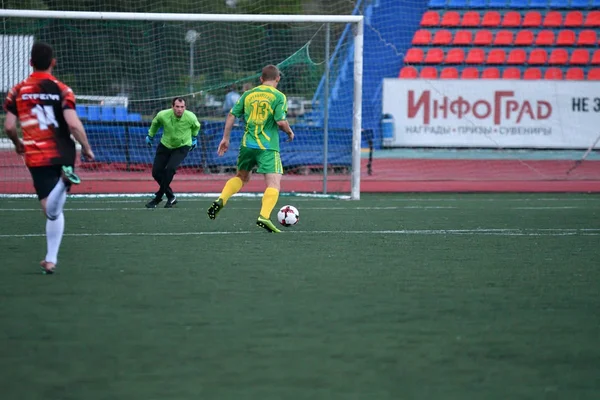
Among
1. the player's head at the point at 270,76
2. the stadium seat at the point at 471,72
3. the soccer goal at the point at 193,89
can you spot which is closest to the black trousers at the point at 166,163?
the soccer goal at the point at 193,89

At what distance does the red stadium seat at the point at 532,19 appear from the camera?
91.9 ft

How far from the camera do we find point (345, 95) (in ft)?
65.1

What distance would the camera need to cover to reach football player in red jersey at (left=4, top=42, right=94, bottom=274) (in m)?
7.12

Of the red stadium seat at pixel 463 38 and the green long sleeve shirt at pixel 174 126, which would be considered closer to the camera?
the green long sleeve shirt at pixel 174 126

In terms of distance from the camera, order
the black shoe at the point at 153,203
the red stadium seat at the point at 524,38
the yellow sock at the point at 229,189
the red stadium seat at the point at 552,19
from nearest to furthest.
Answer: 1. the yellow sock at the point at 229,189
2. the black shoe at the point at 153,203
3. the red stadium seat at the point at 524,38
4. the red stadium seat at the point at 552,19

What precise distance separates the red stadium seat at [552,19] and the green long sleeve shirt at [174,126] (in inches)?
642

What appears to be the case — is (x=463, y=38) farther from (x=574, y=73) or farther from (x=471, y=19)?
(x=574, y=73)

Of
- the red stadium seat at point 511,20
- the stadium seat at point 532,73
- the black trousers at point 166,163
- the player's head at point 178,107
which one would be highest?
the red stadium seat at point 511,20

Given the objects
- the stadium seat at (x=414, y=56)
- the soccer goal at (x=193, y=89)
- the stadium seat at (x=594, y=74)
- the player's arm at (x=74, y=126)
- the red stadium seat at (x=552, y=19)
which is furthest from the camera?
the red stadium seat at (x=552, y=19)

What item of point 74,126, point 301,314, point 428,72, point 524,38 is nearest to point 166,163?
point 74,126

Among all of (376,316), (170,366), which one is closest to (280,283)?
(376,316)

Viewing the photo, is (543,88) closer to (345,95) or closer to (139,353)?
(345,95)

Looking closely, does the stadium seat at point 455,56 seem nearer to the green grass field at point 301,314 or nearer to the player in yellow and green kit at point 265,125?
the green grass field at point 301,314

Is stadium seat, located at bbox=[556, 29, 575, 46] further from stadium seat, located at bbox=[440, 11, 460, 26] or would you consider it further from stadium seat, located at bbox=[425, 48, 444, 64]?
stadium seat, located at bbox=[425, 48, 444, 64]
